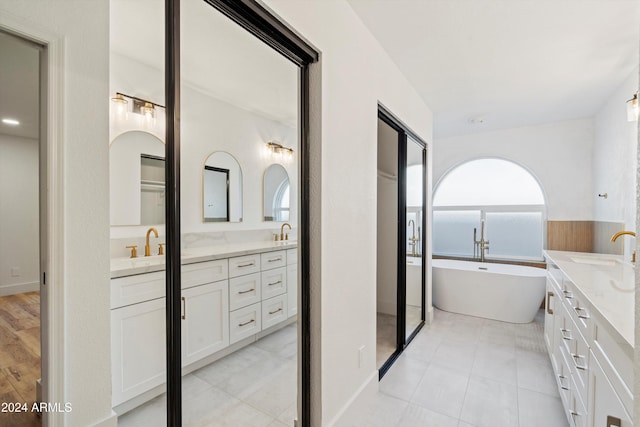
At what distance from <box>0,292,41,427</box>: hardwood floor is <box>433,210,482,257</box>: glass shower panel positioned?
196 inches

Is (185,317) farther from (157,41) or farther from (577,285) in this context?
(577,285)

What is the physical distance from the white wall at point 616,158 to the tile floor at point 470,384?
1.53 metres

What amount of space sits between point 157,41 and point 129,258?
2.17ft

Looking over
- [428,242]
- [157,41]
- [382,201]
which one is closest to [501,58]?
[382,201]

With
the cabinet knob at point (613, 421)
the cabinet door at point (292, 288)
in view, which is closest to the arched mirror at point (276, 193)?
the cabinet door at point (292, 288)

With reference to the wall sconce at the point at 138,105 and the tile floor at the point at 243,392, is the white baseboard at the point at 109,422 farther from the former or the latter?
the wall sconce at the point at 138,105

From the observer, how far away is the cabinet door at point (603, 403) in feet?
3.15

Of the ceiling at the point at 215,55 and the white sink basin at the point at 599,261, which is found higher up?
the ceiling at the point at 215,55

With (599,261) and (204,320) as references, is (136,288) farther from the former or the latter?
(599,261)

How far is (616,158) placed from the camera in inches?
120

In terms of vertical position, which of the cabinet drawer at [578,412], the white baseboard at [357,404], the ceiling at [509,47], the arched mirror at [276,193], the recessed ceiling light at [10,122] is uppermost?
the ceiling at [509,47]

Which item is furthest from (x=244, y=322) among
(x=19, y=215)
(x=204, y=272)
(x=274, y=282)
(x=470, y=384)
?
(x=470, y=384)

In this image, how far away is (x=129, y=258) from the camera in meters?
0.83

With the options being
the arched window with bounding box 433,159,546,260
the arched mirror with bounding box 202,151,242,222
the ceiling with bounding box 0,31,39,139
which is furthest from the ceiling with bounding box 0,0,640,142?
the arched window with bounding box 433,159,546,260
